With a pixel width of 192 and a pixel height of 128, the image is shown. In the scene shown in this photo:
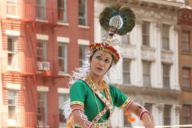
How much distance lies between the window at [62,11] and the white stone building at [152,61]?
2.27 metres

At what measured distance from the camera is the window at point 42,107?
35969 mm

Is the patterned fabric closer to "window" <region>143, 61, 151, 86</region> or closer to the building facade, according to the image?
"window" <region>143, 61, 151, 86</region>

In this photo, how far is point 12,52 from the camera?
115ft

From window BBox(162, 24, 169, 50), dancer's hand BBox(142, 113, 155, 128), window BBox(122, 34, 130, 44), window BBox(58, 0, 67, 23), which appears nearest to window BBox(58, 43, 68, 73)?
window BBox(58, 0, 67, 23)

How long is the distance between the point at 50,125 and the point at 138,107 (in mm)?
27424

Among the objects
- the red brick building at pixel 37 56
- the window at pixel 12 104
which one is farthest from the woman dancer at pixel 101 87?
the window at pixel 12 104

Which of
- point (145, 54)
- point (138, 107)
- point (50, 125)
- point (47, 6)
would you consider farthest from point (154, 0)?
point (138, 107)

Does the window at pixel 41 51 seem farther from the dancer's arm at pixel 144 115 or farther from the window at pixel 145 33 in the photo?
the dancer's arm at pixel 144 115

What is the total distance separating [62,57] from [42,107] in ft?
10.4

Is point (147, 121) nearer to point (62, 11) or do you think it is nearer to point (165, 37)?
point (62, 11)

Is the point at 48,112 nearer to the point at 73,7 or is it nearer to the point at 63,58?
the point at 63,58

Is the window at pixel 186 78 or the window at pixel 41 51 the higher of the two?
the window at pixel 41 51

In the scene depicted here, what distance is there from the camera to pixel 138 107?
908cm

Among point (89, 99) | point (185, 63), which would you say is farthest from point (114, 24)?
point (185, 63)
